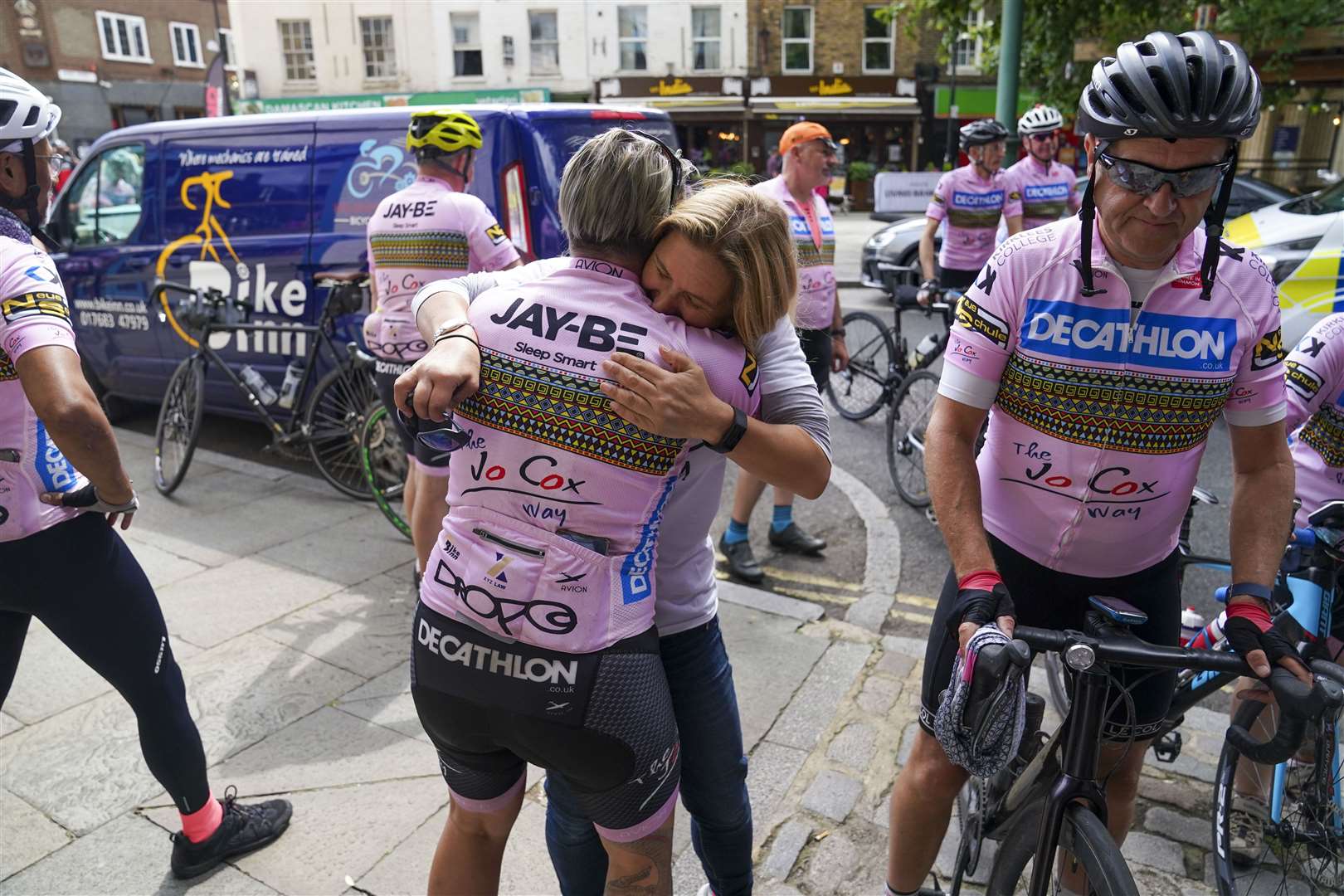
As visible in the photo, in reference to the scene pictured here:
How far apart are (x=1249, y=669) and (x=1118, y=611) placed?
0.81ft

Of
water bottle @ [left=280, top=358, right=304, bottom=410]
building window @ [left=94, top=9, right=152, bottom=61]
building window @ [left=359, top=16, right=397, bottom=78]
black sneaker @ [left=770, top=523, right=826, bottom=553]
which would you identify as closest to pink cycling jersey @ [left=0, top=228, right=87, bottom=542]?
black sneaker @ [left=770, top=523, right=826, bottom=553]

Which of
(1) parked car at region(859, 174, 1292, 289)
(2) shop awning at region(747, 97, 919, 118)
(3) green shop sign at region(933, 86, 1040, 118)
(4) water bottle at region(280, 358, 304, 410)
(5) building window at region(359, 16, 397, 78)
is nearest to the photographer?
(4) water bottle at region(280, 358, 304, 410)

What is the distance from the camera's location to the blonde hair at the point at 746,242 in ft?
5.19

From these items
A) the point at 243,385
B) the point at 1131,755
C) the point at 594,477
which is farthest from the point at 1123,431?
the point at 243,385

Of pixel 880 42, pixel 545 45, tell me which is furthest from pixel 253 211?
pixel 880 42

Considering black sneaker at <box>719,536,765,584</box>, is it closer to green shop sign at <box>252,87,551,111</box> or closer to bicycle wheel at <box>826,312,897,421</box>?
bicycle wheel at <box>826,312,897,421</box>

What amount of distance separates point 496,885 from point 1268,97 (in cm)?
1498

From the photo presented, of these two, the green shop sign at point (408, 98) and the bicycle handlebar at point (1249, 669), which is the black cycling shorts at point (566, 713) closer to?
the bicycle handlebar at point (1249, 669)

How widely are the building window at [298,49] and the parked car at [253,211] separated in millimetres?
24834

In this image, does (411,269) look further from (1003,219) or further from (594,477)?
(1003,219)

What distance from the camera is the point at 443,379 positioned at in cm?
150

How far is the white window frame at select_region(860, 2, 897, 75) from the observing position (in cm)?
2789

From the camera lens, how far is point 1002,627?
173cm

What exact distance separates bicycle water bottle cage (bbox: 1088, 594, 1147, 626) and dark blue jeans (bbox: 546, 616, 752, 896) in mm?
769
